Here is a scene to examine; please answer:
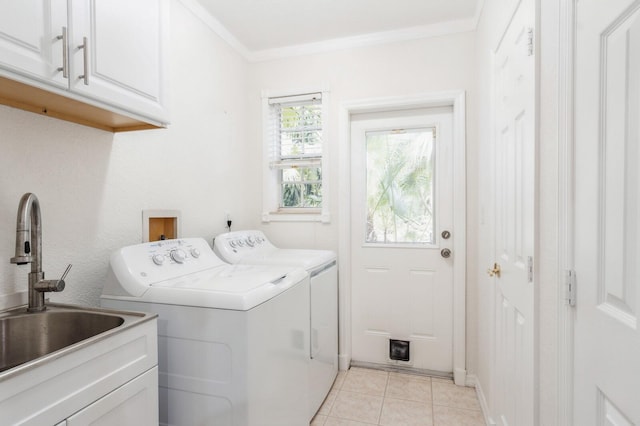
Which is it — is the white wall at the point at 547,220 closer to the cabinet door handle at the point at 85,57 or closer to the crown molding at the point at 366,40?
the crown molding at the point at 366,40

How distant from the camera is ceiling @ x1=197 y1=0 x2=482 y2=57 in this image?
2207 mm

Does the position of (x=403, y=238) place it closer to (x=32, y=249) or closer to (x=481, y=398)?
(x=481, y=398)

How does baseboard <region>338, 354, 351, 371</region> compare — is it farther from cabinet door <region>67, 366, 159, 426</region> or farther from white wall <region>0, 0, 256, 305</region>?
cabinet door <region>67, 366, 159, 426</region>

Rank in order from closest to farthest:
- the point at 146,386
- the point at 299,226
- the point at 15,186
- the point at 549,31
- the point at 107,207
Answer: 1. the point at 549,31
2. the point at 146,386
3. the point at 15,186
4. the point at 107,207
5. the point at 299,226

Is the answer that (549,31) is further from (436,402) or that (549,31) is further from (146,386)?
(436,402)

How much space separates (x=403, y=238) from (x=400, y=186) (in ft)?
1.36

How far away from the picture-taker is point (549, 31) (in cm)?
103

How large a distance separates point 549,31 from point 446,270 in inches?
72.1

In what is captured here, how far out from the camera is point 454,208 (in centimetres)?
246

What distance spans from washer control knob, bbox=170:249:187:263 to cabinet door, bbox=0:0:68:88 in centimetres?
90

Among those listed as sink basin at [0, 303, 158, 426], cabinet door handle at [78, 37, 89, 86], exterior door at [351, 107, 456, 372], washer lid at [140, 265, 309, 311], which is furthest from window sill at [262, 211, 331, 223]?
cabinet door handle at [78, 37, 89, 86]

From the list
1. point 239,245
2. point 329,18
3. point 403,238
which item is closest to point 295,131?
point 329,18

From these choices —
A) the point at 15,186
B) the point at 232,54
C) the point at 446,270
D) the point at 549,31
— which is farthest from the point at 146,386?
the point at 232,54

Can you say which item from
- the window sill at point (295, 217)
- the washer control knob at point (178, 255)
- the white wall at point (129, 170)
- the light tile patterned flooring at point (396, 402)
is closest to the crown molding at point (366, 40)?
the white wall at point (129, 170)
